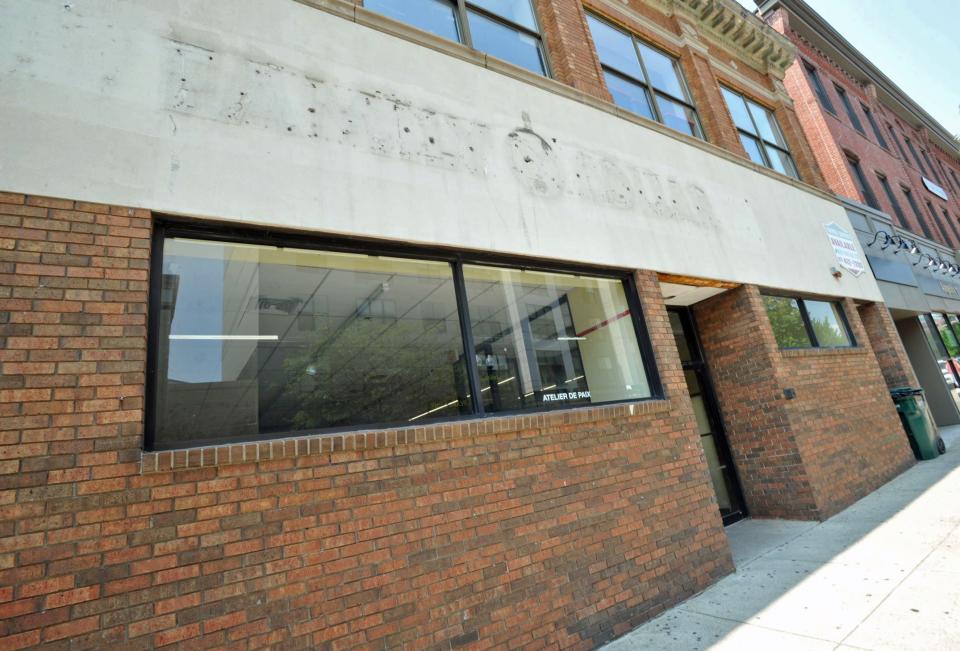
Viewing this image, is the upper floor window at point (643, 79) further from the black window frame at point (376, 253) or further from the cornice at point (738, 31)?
the black window frame at point (376, 253)

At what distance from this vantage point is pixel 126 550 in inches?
104

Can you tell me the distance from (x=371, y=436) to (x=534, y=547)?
1.67 meters

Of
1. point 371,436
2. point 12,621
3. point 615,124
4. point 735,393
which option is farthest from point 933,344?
point 12,621

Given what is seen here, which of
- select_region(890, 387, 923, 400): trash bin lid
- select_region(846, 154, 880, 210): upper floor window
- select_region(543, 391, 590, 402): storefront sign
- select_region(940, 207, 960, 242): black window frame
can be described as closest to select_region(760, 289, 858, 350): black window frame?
select_region(890, 387, 923, 400): trash bin lid

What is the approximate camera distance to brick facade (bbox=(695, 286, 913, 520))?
6.72 metres

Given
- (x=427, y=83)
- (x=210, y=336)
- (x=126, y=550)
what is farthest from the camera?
(x=427, y=83)

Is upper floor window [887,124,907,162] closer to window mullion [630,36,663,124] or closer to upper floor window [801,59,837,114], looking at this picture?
upper floor window [801,59,837,114]

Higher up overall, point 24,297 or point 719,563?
point 24,297

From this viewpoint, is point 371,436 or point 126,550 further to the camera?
point 371,436

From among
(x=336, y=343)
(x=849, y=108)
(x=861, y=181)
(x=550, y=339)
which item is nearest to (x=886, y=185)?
(x=861, y=181)

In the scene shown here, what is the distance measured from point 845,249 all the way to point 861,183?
6332mm

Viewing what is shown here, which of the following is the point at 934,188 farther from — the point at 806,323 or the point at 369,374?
the point at 369,374

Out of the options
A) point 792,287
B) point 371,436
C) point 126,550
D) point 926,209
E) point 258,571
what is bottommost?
point 258,571

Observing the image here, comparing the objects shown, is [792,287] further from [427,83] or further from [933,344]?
[933,344]
